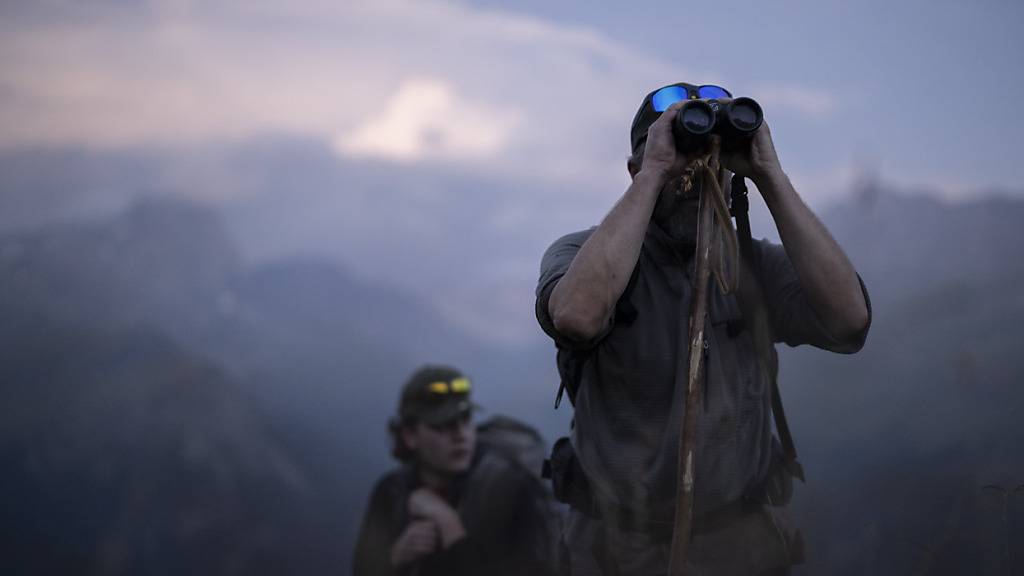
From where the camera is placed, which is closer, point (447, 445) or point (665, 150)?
point (665, 150)

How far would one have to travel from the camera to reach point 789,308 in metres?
2.34

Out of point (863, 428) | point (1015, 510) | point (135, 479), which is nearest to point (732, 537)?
point (1015, 510)

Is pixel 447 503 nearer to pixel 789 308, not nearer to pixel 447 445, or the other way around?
pixel 447 445

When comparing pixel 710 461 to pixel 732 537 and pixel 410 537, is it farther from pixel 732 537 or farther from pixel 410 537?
pixel 410 537

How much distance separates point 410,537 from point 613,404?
124 inches

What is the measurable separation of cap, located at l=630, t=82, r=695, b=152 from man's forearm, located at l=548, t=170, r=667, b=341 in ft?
0.99

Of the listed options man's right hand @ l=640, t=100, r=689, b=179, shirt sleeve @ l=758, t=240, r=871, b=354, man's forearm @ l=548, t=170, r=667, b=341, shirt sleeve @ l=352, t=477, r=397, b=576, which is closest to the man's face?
shirt sleeve @ l=352, t=477, r=397, b=576

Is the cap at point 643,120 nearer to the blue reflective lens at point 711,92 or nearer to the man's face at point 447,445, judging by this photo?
the blue reflective lens at point 711,92

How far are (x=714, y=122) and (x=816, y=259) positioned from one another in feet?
1.36

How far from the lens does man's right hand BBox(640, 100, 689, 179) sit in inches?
85.3

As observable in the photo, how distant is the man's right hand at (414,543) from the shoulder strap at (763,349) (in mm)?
3107

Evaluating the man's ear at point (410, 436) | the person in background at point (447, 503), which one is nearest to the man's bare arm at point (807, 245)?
the person in background at point (447, 503)

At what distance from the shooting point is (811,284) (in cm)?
220

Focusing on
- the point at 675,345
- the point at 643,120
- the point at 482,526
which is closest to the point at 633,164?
the point at 643,120
